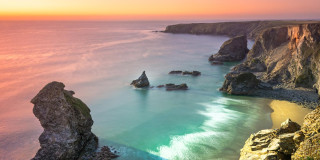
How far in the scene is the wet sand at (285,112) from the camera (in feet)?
76.7

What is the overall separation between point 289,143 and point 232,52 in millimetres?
51345

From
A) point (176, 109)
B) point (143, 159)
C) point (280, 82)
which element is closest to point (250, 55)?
point (280, 82)

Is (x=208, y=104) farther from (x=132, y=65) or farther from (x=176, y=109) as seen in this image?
(x=132, y=65)

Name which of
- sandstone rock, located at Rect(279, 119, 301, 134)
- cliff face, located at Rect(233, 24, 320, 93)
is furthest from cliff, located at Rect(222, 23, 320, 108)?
sandstone rock, located at Rect(279, 119, 301, 134)

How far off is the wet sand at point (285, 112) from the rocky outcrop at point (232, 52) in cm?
3082

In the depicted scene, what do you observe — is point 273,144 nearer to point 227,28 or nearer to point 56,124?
point 56,124

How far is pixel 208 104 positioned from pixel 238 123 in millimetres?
6718

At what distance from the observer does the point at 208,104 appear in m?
30.1

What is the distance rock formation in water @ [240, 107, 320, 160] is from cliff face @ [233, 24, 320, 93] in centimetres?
1936

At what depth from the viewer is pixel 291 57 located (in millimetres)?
37031

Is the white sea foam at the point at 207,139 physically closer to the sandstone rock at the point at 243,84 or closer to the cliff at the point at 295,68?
the sandstone rock at the point at 243,84

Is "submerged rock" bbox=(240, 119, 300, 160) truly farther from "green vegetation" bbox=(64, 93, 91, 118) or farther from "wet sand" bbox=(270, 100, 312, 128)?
"green vegetation" bbox=(64, 93, 91, 118)

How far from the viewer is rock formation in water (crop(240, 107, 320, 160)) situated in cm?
984

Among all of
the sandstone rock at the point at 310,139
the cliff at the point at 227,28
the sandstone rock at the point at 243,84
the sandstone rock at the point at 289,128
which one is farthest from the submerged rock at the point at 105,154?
the cliff at the point at 227,28
